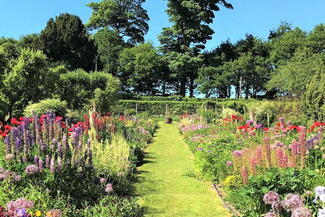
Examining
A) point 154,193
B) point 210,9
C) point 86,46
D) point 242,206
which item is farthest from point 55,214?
point 210,9

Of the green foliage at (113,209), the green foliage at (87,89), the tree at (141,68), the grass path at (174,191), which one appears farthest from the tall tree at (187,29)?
the green foliage at (113,209)

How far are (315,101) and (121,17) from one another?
37.5m

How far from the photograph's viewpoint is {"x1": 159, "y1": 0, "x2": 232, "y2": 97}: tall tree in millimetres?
38406

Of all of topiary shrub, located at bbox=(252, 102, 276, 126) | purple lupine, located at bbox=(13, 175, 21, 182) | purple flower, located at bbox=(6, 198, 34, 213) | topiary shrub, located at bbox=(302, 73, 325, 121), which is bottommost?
purple flower, located at bbox=(6, 198, 34, 213)

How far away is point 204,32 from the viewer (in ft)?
130

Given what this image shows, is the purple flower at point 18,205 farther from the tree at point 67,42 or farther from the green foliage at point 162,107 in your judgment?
the tree at point 67,42

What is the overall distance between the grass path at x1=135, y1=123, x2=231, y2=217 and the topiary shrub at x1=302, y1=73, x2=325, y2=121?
18.1ft

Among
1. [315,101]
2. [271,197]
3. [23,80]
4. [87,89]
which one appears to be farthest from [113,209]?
[87,89]

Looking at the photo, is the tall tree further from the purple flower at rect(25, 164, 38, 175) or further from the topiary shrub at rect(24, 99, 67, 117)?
the purple flower at rect(25, 164, 38, 175)

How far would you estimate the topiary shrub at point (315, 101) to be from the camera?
11.8 m

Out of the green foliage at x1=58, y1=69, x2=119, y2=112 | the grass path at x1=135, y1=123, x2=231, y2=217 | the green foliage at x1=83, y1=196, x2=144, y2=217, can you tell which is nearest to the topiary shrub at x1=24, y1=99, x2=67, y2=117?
A: the grass path at x1=135, y1=123, x2=231, y2=217

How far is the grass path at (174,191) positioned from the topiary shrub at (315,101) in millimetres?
5521

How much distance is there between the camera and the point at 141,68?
40.2 meters

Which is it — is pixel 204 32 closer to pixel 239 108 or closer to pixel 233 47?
pixel 233 47
